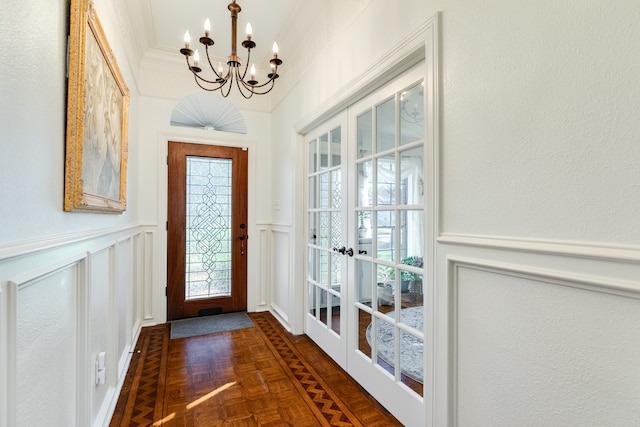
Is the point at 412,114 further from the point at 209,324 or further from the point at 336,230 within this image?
the point at 209,324

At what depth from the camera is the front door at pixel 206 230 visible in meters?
3.28

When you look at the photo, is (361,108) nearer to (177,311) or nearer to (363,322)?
(363,322)

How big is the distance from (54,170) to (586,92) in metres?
1.70

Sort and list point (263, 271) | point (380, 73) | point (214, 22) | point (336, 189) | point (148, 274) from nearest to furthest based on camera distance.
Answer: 1. point (380, 73)
2. point (336, 189)
3. point (214, 22)
4. point (148, 274)
5. point (263, 271)

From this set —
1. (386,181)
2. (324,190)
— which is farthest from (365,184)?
(324,190)

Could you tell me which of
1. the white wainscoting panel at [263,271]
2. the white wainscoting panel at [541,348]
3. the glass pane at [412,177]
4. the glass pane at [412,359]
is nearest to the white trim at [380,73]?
the glass pane at [412,177]

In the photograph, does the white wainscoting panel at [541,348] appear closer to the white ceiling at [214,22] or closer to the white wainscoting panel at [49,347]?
the white wainscoting panel at [49,347]

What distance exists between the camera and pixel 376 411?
1768 mm

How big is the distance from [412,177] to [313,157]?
1335 millimetres

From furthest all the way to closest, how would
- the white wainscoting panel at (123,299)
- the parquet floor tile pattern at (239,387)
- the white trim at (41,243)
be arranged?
the white wainscoting panel at (123,299) < the parquet floor tile pattern at (239,387) < the white trim at (41,243)

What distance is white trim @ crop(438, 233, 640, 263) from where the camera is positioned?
79cm

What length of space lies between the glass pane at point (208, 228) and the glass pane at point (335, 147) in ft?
5.13

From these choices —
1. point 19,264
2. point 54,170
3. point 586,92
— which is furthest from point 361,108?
point 19,264

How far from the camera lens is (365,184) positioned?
2.01 metres
